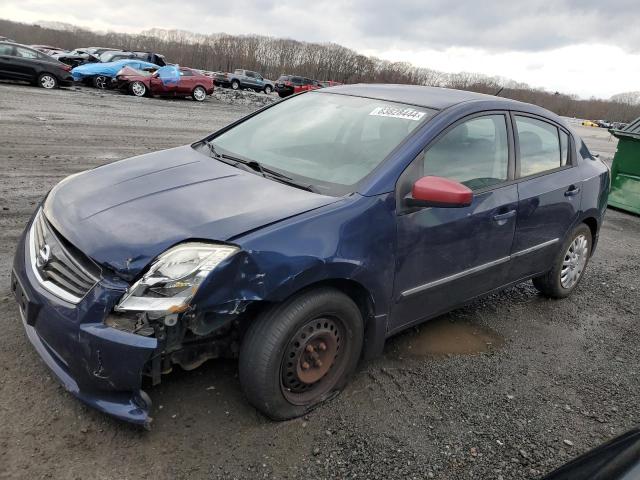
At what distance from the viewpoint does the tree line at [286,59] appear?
3656 inches

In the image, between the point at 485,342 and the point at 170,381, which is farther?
the point at 485,342

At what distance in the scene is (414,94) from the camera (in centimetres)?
365

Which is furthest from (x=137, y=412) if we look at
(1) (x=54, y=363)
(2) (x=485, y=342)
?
(2) (x=485, y=342)

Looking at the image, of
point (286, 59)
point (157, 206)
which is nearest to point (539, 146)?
point (157, 206)

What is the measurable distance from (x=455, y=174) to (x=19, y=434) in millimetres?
2777

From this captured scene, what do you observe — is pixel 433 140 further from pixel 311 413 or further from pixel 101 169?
pixel 101 169

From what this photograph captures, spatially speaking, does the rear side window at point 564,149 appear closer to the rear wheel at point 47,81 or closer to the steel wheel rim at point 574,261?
the steel wheel rim at point 574,261

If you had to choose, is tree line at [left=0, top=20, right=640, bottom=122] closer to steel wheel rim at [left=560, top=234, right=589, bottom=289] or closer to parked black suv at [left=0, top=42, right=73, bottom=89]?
parked black suv at [left=0, top=42, right=73, bottom=89]

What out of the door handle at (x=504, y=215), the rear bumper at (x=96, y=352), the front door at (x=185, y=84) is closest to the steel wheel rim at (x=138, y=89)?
the front door at (x=185, y=84)

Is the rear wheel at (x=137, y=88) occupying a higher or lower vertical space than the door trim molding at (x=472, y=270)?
higher

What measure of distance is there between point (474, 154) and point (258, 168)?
4.74ft

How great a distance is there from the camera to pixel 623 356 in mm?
3936

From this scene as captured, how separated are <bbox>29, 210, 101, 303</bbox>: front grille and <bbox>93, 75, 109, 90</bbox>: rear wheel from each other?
72.8 feet

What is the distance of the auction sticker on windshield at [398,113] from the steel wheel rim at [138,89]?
20.3 meters
